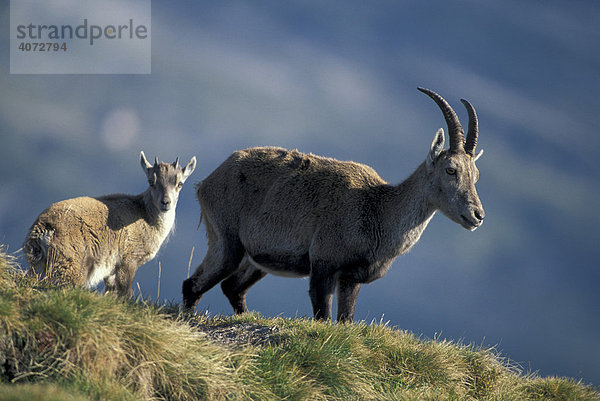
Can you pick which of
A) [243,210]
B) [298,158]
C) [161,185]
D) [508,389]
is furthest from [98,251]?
[508,389]

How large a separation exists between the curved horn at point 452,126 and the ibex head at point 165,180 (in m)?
5.34

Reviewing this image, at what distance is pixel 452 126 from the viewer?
9500mm

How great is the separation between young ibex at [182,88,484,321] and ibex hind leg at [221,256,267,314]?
18 mm

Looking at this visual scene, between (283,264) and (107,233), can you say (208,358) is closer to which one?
(283,264)

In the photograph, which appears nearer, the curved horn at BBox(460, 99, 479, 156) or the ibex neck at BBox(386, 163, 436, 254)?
the ibex neck at BBox(386, 163, 436, 254)

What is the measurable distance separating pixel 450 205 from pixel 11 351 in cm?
623

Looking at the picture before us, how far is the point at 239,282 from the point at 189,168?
307cm

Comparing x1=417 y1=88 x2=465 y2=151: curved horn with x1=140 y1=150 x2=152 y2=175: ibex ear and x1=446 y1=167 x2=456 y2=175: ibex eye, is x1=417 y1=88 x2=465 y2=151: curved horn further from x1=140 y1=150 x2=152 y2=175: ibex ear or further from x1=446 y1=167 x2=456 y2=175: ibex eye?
x1=140 y1=150 x2=152 y2=175: ibex ear

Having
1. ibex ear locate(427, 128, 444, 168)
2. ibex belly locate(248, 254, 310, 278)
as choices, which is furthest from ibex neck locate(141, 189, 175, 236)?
ibex ear locate(427, 128, 444, 168)

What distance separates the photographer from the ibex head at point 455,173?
8977 mm

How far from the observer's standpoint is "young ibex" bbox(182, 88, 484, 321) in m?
9.09

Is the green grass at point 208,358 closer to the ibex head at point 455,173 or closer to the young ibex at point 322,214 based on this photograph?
the young ibex at point 322,214

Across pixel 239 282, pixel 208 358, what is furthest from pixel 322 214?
pixel 208 358

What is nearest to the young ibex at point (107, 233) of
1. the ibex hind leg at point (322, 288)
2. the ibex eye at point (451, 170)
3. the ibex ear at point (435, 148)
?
the ibex hind leg at point (322, 288)
